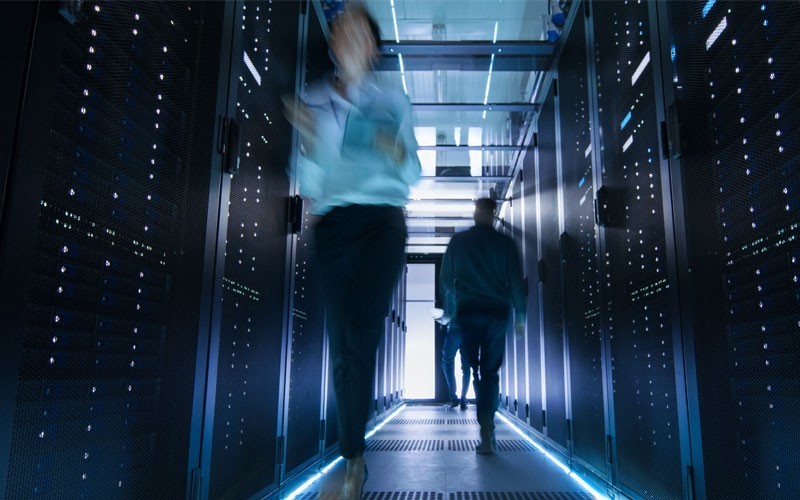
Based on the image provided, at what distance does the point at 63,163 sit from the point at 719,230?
5.02ft

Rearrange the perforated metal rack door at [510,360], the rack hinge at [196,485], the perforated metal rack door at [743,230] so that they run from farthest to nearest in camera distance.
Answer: the perforated metal rack door at [510,360]
the rack hinge at [196,485]
the perforated metal rack door at [743,230]

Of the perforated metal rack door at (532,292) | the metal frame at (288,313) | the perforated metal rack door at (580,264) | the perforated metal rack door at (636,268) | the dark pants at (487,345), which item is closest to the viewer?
the perforated metal rack door at (636,268)

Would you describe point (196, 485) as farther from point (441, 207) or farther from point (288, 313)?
point (441, 207)

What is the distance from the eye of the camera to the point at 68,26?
0.99 meters

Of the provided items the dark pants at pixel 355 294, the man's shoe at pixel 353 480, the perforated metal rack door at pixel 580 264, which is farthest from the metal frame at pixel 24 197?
the perforated metal rack door at pixel 580 264

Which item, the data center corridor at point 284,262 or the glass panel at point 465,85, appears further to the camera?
the glass panel at point 465,85

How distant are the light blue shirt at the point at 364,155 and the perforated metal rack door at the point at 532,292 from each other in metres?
2.67

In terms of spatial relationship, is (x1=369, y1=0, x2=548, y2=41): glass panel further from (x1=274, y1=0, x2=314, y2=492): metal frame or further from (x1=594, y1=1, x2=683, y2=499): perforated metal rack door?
(x1=594, y1=1, x2=683, y2=499): perforated metal rack door

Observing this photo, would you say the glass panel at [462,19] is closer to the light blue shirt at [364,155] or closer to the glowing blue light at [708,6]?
the light blue shirt at [364,155]

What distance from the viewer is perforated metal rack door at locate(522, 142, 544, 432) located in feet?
14.1

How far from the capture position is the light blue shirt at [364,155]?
5.75 feet

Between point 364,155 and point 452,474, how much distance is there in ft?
5.24

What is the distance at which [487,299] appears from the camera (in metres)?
3.40

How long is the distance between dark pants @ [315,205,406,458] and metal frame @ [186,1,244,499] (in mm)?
330
